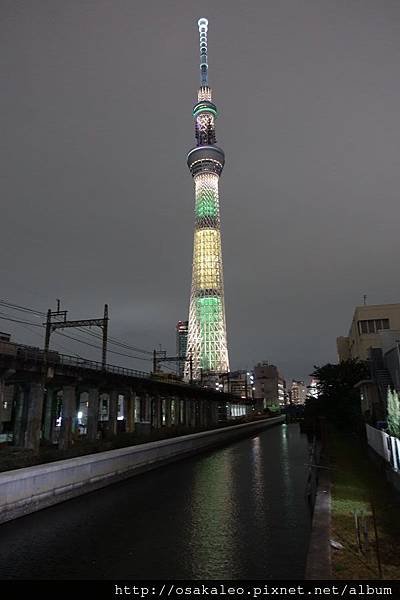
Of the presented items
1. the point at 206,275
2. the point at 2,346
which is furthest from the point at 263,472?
the point at 206,275

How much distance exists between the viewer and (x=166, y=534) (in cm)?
1316

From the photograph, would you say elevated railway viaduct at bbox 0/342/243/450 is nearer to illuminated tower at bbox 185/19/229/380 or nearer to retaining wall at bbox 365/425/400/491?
retaining wall at bbox 365/425/400/491

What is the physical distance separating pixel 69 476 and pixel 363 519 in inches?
496

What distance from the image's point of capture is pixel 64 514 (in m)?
15.4

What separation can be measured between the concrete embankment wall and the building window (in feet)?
170

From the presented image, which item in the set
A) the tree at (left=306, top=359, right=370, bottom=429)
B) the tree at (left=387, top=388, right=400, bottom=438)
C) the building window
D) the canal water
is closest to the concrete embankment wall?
the canal water

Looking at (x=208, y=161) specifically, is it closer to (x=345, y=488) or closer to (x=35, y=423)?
(x=35, y=423)

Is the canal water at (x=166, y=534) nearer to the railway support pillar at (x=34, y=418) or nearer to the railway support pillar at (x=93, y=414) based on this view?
the railway support pillar at (x=34, y=418)

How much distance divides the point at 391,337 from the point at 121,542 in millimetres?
38524

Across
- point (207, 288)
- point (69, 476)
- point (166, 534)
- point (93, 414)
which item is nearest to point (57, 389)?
point (93, 414)

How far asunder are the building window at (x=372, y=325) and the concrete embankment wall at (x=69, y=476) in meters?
51.9

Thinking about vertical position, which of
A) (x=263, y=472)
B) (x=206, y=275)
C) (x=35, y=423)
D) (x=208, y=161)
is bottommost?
(x=263, y=472)

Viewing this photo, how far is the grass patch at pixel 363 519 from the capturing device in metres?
7.72

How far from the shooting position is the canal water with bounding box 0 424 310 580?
10.2 meters
